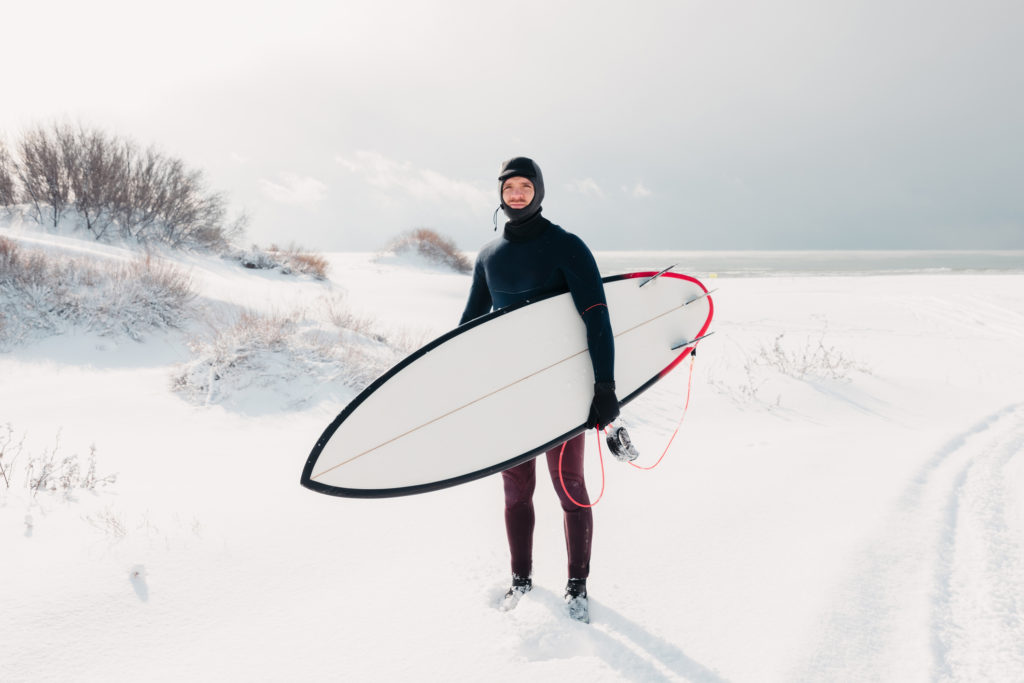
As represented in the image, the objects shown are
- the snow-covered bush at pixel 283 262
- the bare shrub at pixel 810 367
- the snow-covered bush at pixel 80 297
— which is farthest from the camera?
the snow-covered bush at pixel 283 262

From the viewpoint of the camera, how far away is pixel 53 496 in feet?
9.09

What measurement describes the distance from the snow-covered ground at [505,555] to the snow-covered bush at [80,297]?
70.1 inches

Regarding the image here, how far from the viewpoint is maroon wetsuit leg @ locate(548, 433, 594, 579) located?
6.74 feet

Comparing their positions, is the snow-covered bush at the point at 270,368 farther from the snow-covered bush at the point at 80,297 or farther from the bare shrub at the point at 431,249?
the bare shrub at the point at 431,249

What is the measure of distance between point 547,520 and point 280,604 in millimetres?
1344

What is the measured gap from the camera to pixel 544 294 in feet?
6.98

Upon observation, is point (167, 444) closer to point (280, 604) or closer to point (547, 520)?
point (280, 604)

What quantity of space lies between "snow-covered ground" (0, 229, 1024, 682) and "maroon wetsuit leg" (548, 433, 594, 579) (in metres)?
0.18

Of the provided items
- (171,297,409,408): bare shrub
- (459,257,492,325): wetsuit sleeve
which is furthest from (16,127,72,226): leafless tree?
(459,257,492,325): wetsuit sleeve

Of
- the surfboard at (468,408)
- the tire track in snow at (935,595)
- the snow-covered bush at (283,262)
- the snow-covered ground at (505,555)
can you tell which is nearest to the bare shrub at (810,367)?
the snow-covered ground at (505,555)

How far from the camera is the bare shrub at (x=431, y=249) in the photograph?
2503 centimetres

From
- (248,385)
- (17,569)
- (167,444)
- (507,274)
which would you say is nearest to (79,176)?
(248,385)

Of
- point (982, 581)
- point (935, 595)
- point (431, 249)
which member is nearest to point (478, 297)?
point (935, 595)

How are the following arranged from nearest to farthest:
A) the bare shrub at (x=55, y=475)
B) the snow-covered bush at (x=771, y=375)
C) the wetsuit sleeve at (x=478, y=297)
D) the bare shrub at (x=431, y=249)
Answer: the wetsuit sleeve at (x=478, y=297) < the bare shrub at (x=55, y=475) < the snow-covered bush at (x=771, y=375) < the bare shrub at (x=431, y=249)
